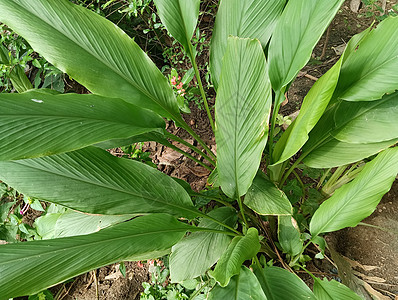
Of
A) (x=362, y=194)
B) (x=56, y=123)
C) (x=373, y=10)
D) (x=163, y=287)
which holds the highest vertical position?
(x=373, y=10)

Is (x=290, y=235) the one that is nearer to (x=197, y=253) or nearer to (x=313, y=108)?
(x=197, y=253)

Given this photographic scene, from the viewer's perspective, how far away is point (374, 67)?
2.34 feet

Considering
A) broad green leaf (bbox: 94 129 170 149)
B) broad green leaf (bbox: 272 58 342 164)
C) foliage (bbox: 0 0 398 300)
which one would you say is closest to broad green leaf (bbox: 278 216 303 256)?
foliage (bbox: 0 0 398 300)

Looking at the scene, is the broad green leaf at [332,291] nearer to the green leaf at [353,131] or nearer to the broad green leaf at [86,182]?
the green leaf at [353,131]

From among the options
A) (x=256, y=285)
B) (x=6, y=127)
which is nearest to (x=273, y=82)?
(x=256, y=285)

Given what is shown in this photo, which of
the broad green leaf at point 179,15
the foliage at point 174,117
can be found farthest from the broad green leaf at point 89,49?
the broad green leaf at point 179,15

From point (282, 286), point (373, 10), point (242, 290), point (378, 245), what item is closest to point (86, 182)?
point (242, 290)

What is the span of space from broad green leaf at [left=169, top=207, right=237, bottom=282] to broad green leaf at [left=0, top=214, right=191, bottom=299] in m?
0.24

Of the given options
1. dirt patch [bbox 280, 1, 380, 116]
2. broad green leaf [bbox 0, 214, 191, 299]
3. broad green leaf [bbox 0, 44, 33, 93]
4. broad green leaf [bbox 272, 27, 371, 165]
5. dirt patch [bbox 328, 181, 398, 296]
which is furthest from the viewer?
dirt patch [bbox 280, 1, 380, 116]

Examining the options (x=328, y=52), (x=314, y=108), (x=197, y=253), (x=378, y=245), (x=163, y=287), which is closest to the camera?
(x=314, y=108)

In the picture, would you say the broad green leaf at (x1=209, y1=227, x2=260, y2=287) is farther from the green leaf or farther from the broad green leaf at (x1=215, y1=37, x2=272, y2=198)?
the green leaf

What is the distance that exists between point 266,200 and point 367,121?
13.2 inches

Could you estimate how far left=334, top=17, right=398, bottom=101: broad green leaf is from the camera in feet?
2.19

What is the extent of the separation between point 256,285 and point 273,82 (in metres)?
0.54
